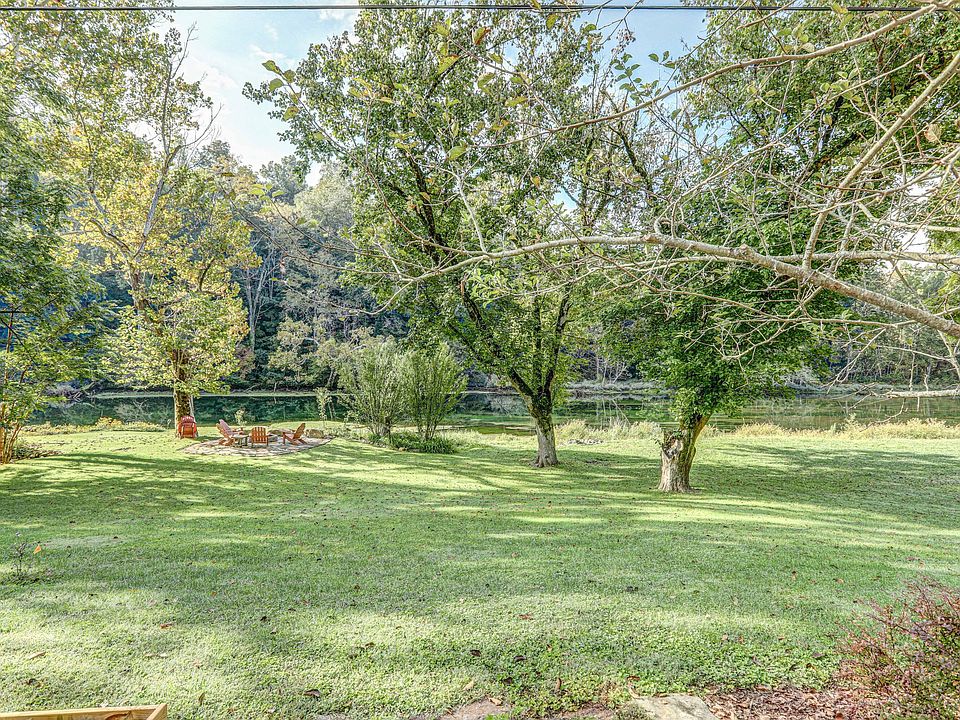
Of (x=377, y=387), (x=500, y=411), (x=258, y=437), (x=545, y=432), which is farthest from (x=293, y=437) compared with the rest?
(x=500, y=411)

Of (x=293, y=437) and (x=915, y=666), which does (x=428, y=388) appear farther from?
(x=915, y=666)

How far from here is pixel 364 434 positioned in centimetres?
1648

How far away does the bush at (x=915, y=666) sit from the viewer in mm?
2391

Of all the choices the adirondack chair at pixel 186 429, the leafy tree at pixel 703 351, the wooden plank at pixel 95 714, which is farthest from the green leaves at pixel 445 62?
the adirondack chair at pixel 186 429

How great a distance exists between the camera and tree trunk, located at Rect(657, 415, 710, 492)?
928 centimetres

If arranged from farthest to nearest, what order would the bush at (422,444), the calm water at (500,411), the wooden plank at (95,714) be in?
the calm water at (500,411) < the bush at (422,444) < the wooden plank at (95,714)

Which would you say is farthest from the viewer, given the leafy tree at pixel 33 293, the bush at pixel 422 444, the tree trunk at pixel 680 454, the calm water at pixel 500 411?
the calm water at pixel 500 411

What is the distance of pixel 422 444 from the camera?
1455 centimetres

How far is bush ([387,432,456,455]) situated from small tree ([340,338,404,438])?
0.74 metres

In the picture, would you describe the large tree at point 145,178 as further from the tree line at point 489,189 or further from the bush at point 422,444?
the bush at point 422,444

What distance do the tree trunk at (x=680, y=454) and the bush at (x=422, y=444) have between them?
21.8 feet

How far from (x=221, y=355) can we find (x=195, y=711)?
1369 cm

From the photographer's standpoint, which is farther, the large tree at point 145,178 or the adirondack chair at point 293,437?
the adirondack chair at point 293,437

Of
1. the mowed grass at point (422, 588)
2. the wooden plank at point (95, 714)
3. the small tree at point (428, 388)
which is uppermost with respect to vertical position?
the small tree at point (428, 388)
